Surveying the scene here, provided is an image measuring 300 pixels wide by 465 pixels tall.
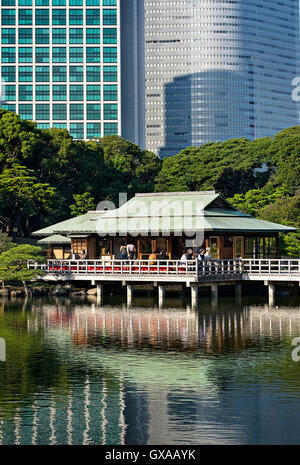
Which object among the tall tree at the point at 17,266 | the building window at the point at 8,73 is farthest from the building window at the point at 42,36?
the tall tree at the point at 17,266

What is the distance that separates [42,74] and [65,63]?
5.43m

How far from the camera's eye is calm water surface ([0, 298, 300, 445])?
18.9 metres

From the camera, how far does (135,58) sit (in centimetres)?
18375

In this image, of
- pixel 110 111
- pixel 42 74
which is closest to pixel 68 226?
pixel 110 111

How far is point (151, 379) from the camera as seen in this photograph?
24188 millimetres

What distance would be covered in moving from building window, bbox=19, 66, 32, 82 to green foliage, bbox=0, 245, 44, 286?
112658 millimetres

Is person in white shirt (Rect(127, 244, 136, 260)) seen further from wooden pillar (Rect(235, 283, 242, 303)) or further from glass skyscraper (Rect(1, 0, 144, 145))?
glass skyscraper (Rect(1, 0, 144, 145))

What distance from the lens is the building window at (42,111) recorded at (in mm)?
158000

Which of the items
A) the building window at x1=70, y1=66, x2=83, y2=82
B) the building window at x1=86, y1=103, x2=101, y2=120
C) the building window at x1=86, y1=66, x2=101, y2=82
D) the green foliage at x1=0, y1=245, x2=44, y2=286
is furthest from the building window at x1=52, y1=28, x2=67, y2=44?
the green foliage at x1=0, y1=245, x2=44, y2=286

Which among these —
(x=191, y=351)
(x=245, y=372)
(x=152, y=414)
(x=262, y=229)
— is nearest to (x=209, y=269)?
(x=262, y=229)

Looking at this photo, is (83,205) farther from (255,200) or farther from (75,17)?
(75,17)
